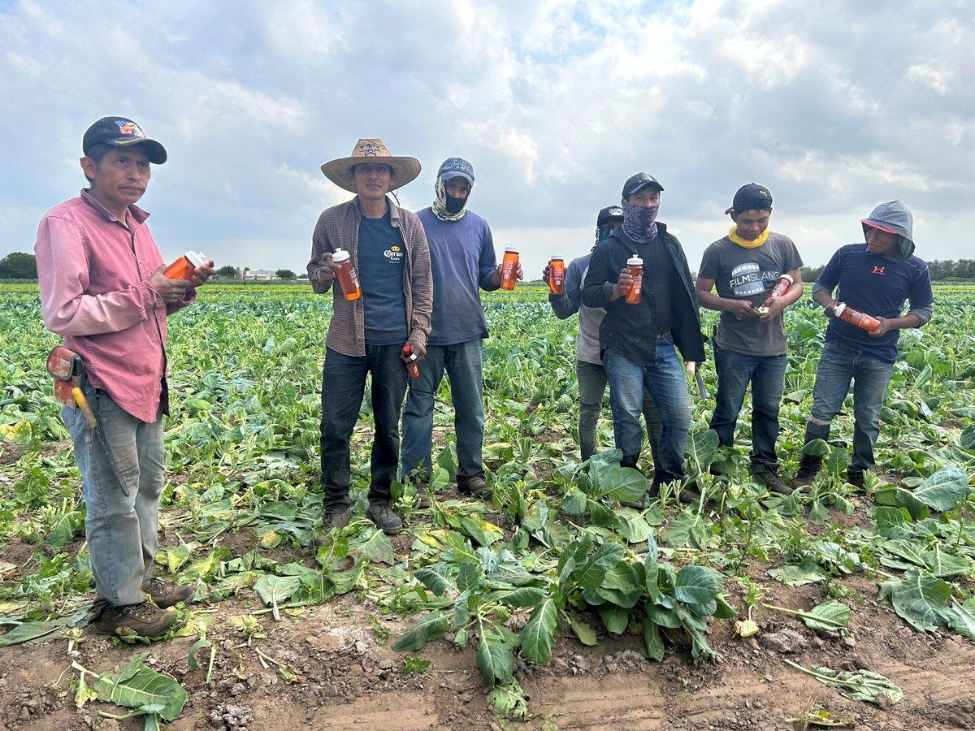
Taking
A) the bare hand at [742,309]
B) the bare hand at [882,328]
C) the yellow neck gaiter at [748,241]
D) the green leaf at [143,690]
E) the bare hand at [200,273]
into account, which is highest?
the yellow neck gaiter at [748,241]

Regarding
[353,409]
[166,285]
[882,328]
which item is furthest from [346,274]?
[882,328]

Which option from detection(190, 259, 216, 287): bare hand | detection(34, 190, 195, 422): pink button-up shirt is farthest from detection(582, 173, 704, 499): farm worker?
detection(34, 190, 195, 422): pink button-up shirt

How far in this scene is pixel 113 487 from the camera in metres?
2.81

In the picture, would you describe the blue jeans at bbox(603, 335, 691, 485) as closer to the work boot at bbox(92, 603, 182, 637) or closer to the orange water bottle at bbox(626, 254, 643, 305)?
the orange water bottle at bbox(626, 254, 643, 305)

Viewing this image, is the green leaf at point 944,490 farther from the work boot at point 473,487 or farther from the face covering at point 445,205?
the face covering at point 445,205

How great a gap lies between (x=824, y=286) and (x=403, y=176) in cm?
324

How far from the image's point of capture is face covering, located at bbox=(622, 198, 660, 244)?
159 inches

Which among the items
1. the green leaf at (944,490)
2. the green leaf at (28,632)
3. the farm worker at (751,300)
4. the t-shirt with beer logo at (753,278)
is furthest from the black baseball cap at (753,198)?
the green leaf at (28,632)

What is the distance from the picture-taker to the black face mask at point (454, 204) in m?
4.30

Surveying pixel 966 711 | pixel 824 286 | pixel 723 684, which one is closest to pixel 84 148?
pixel 723 684

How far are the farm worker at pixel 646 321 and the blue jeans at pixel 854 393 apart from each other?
1249 mm

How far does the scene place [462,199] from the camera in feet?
14.2

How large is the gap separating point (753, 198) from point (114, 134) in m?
3.78

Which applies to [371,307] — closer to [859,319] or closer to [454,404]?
[454,404]
